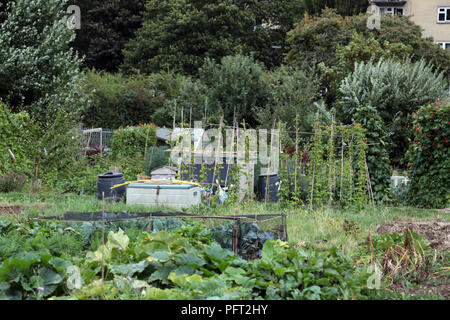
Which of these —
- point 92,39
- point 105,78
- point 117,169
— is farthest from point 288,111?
point 92,39

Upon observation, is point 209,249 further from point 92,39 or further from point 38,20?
point 92,39

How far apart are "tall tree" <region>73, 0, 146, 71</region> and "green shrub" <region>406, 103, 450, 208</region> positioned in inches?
887

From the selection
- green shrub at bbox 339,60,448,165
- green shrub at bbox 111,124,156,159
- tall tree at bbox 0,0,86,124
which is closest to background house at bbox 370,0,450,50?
green shrub at bbox 339,60,448,165

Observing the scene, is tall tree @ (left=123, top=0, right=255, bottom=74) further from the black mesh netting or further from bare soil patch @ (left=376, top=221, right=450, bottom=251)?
the black mesh netting

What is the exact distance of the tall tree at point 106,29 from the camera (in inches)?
1120

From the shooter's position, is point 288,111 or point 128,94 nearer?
point 288,111

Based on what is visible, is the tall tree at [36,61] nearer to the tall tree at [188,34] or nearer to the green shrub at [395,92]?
the green shrub at [395,92]

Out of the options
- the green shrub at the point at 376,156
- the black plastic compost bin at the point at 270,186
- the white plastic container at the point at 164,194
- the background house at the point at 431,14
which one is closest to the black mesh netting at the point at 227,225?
the white plastic container at the point at 164,194

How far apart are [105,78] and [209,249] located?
19.6 metres

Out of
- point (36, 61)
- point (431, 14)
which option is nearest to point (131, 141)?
point (36, 61)

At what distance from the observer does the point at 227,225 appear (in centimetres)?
484

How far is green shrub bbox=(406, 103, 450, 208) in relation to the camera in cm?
877

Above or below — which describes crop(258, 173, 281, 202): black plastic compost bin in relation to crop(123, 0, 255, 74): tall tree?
below
